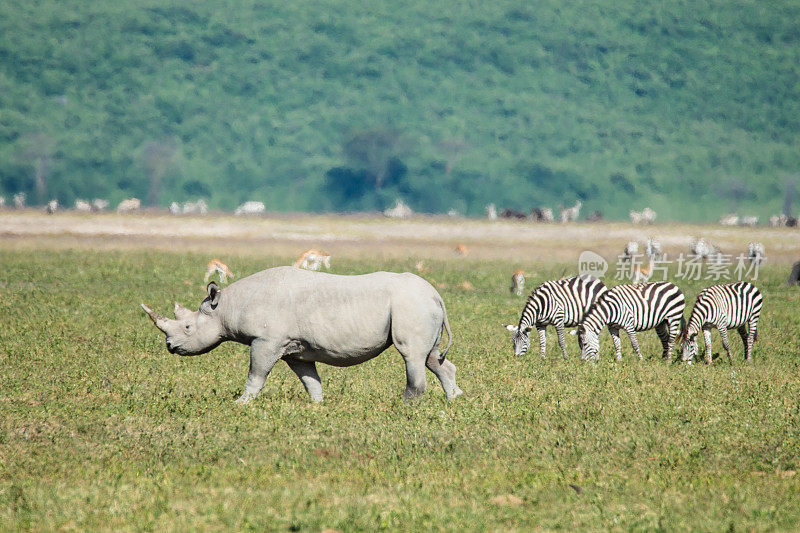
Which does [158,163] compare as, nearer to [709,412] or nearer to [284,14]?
[284,14]

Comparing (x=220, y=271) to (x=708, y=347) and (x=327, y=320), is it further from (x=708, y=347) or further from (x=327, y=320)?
(x=327, y=320)

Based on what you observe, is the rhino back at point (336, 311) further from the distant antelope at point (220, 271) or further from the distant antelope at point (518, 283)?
the distant antelope at point (220, 271)

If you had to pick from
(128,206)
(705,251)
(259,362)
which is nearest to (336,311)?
(259,362)

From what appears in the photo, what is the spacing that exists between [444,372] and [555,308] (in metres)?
6.47

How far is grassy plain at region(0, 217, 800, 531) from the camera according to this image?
29.7 feet

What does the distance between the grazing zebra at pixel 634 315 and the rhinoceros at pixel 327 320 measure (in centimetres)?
604

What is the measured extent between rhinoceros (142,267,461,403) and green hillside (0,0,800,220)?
123590 millimetres

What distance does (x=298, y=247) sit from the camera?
51.2 meters

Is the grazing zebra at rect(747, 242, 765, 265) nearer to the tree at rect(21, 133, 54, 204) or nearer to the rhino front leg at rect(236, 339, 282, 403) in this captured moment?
the rhino front leg at rect(236, 339, 282, 403)

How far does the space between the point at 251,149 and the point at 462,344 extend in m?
137

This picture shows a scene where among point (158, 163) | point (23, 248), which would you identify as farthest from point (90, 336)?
point (158, 163)

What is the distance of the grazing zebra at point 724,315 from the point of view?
18656mm

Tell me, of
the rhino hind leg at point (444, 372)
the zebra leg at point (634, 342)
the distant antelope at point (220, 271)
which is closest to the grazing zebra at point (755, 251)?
the distant antelope at point (220, 271)

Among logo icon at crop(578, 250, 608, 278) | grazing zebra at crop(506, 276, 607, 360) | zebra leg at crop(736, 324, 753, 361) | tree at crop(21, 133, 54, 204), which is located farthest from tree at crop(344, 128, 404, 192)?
zebra leg at crop(736, 324, 753, 361)
